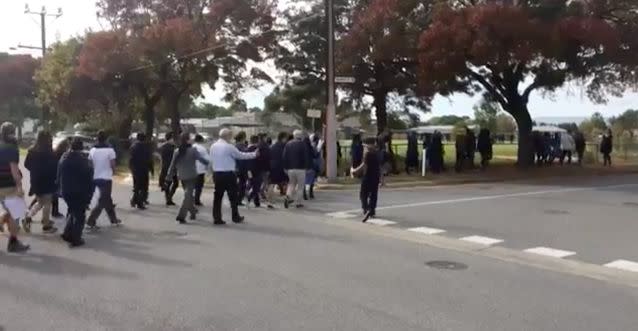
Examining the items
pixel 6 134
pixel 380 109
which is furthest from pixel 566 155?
pixel 6 134

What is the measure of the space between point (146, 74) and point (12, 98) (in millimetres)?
42599

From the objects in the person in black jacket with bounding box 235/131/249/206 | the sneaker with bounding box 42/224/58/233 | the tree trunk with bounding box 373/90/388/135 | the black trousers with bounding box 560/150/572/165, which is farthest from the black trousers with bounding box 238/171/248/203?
the black trousers with bounding box 560/150/572/165

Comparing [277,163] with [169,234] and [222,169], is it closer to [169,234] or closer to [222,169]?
[222,169]

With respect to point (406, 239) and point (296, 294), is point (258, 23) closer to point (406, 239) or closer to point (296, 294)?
point (406, 239)

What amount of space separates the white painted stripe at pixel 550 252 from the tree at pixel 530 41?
12.7 meters

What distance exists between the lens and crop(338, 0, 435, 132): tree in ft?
80.4

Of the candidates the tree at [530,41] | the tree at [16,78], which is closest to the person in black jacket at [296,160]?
the tree at [530,41]

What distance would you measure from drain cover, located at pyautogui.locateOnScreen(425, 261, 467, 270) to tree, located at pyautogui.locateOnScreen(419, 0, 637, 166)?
1410 cm

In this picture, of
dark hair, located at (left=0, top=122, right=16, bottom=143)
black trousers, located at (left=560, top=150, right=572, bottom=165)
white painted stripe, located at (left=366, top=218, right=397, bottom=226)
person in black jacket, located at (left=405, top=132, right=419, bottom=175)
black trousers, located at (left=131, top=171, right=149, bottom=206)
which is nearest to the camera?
dark hair, located at (left=0, top=122, right=16, bottom=143)

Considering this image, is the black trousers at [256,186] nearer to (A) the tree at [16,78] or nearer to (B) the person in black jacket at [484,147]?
(B) the person in black jacket at [484,147]

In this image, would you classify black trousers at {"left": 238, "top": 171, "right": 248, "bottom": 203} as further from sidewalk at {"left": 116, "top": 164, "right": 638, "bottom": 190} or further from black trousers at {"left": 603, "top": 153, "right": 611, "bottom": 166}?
black trousers at {"left": 603, "top": 153, "right": 611, "bottom": 166}

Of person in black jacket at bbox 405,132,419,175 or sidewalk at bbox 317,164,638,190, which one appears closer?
sidewalk at bbox 317,164,638,190

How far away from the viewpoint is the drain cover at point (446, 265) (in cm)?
868

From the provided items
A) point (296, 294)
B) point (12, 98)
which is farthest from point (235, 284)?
point (12, 98)
